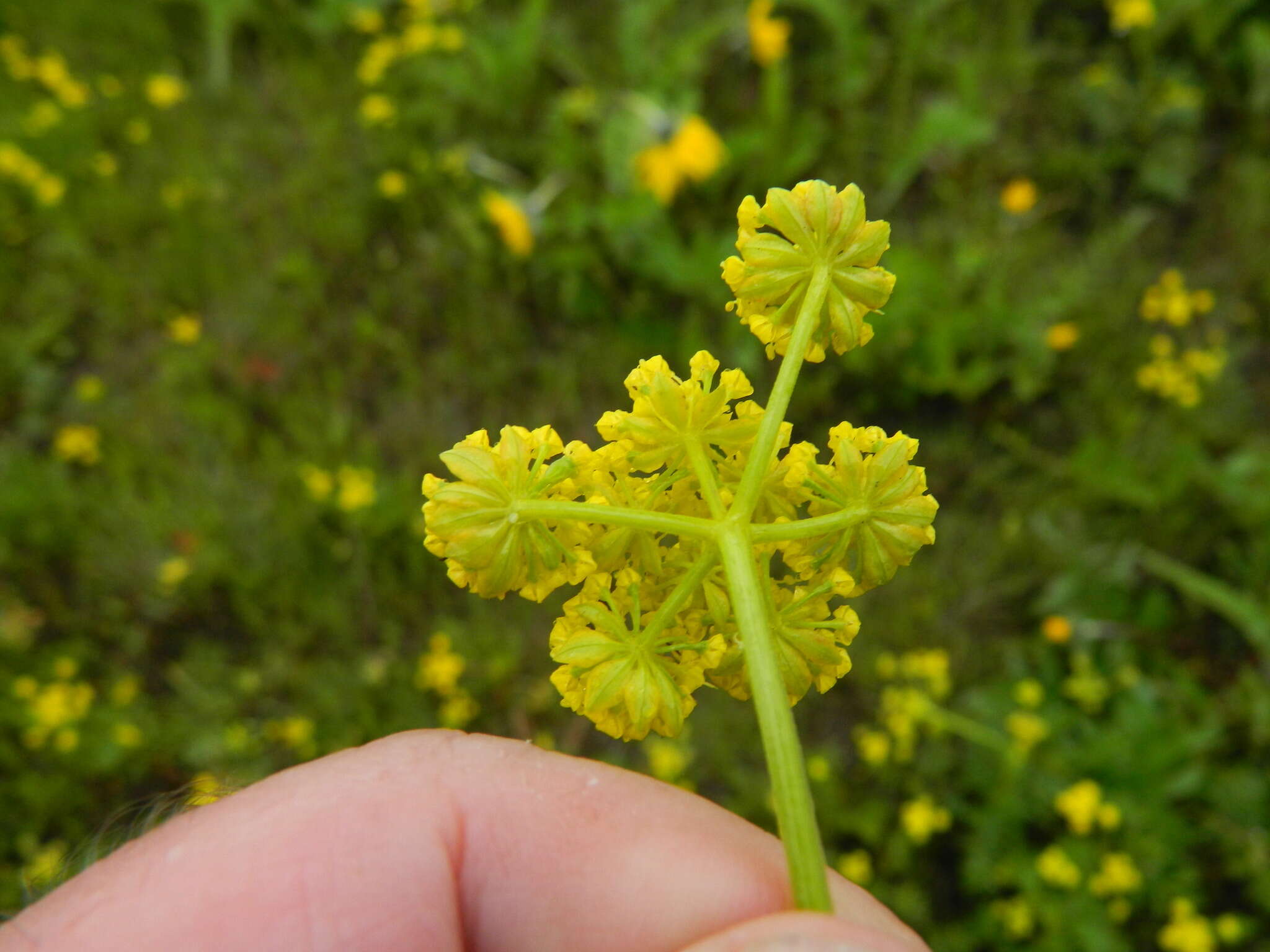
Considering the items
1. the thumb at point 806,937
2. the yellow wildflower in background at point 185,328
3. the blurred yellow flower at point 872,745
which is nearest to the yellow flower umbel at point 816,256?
the thumb at point 806,937

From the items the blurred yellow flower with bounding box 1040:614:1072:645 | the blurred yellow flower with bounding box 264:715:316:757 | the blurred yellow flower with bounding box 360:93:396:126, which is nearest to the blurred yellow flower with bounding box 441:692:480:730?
the blurred yellow flower with bounding box 264:715:316:757

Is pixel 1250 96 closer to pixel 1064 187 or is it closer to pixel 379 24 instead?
pixel 1064 187

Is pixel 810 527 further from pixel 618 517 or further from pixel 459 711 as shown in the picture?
pixel 459 711

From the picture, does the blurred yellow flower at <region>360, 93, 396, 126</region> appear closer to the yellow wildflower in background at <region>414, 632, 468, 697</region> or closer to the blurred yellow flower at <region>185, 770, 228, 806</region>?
the yellow wildflower in background at <region>414, 632, 468, 697</region>

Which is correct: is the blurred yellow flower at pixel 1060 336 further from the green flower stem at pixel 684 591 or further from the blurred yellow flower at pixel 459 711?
the green flower stem at pixel 684 591

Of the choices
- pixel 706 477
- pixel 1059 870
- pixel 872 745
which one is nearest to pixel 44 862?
pixel 872 745

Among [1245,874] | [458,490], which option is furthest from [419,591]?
[1245,874]

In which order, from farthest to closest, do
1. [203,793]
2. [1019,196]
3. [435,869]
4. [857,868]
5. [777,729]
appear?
1. [1019,196]
2. [857,868]
3. [203,793]
4. [435,869]
5. [777,729]
